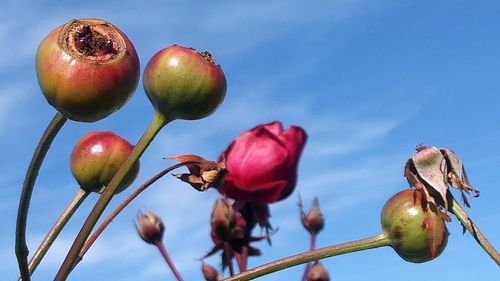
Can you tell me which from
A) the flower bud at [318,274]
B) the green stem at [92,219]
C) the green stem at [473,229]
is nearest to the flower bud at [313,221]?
the flower bud at [318,274]

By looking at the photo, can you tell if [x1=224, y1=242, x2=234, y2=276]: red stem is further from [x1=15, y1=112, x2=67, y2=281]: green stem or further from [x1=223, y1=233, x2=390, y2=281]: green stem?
[x1=15, y1=112, x2=67, y2=281]: green stem

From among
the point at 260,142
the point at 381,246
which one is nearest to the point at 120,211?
the point at 260,142

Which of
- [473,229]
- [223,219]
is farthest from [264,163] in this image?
[473,229]

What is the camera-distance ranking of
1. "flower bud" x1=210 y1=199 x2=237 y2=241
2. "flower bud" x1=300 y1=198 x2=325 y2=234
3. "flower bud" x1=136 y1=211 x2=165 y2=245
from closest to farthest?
"flower bud" x1=210 y1=199 x2=237 y2=241
"flower bud" x1=300 y1=198 x2=325 y2=234
"flower bud" x1=136 y1=211 x2=165 y2=245

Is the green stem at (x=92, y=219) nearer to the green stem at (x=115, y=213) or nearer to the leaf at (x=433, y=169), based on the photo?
the green stem at (x=115, y=213)

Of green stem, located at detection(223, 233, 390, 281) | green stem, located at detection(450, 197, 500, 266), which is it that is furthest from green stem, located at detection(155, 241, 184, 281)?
green stem, located at detection(450, 197, 500, 266)

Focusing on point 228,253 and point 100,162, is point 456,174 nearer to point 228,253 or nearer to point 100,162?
point 228,253
